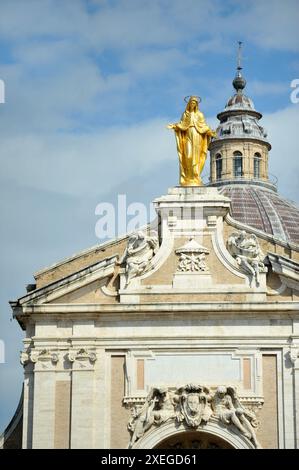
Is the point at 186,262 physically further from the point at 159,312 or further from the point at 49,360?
the point at 49,360

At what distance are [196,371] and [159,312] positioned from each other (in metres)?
1.63

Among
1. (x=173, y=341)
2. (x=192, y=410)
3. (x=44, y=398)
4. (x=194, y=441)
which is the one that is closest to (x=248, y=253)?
(x=173, y=341)

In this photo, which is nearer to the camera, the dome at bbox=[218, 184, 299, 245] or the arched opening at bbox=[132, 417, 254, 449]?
the arched opening at bbox=[132, 417, 254, 449]

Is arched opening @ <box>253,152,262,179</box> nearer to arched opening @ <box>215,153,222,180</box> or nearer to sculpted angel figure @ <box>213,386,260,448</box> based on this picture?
arched opening @ <box>215,153,222,180</box>

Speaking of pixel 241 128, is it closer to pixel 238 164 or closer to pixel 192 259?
pixel 238 164

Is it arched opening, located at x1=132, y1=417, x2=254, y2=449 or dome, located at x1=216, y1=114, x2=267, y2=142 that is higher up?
dome, located at x1=216, y1=114, x2=267, y2=142

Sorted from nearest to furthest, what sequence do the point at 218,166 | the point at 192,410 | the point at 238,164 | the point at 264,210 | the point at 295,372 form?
the point at 192,410, the point at 295,372, the point at 264,210, the point at 238,164, the point at 218,166

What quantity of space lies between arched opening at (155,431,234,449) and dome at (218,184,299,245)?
21.3 metres

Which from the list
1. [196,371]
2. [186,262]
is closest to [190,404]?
[196,371]

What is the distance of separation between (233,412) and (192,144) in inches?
260

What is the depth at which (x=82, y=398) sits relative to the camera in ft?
131

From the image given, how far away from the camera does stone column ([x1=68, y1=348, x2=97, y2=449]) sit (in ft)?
130

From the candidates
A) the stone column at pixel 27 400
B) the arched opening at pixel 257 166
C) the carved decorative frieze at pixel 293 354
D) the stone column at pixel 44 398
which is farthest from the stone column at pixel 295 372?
the arched opening at pixel 257 166

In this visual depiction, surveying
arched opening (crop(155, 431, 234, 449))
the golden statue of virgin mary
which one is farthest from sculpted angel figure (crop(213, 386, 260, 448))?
the golden statue of virgin mary
